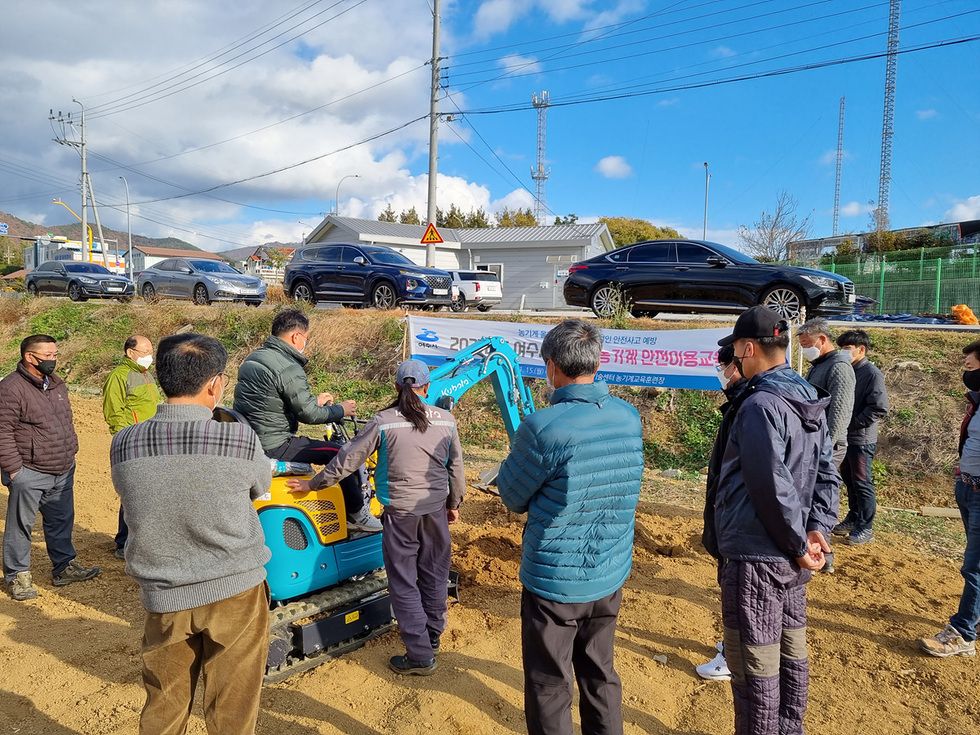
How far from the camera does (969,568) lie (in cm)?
375

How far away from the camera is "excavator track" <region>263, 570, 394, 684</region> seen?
11.7 ft

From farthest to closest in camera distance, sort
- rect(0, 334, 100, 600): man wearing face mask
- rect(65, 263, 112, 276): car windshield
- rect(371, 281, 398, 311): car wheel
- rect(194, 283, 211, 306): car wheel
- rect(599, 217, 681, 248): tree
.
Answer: rect(599, 217, 681, 248): tree
rect(65, 263, 112, 276): car windshield
rect(194, 283, 211, 306): car wheel
rect(371, 281, 398, 311): car wheel
rect(0, 334, 100, 600): man wearing face mask

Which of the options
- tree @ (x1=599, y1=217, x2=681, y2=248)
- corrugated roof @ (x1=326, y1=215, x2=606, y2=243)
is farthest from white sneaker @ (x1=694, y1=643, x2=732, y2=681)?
tree @ (x1=599, y1=217, x2=681, y2=248)

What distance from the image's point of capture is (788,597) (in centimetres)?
263

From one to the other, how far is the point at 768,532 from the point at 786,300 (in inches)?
334

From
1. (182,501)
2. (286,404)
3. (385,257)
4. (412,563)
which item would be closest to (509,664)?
(412,563)

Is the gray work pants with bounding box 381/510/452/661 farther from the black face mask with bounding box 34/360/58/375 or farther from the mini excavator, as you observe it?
the black face mask with bounding box 34/360/58/375

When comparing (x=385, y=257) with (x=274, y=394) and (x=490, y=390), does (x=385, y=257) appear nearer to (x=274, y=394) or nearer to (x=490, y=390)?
(x=490, y=390)

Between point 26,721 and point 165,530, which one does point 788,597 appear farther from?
point 26,721

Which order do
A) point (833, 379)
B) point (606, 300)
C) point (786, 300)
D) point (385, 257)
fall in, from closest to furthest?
point (833, 379) → point (786, 300) → point (606, 300) → point (385, 257)

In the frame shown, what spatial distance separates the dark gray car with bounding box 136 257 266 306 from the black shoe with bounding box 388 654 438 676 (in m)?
15.4

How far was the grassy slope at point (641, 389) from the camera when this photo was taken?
7574mm

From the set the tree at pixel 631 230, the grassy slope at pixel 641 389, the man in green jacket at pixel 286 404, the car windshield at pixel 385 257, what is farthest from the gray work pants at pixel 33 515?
the tree at pixel 631 230

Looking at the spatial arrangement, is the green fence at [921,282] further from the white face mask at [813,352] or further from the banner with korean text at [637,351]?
the white face mask at [813,352]
